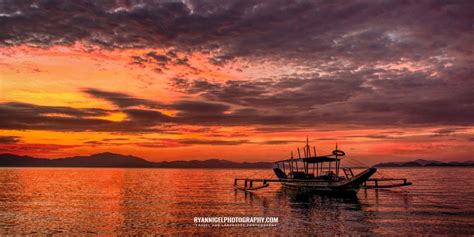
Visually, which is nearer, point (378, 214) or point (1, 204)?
point (378, 214)

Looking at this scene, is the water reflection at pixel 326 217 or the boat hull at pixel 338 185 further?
the boat hull at pixel 338 185

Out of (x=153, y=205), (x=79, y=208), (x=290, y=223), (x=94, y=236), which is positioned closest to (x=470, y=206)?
(x=290, y=223)

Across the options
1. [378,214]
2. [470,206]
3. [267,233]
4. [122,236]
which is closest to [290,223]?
[267,233]

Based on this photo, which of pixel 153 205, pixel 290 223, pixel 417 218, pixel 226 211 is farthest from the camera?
pixel 153 205

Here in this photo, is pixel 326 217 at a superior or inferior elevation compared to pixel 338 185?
inferior

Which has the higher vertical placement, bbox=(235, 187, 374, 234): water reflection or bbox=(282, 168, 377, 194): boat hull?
bbox=(282, 168, 377, 194): boat hull

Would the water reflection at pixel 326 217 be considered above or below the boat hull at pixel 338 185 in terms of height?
below

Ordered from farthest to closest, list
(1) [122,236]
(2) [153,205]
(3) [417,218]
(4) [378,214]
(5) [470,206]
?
(2) [153,205], (5) [470,206], (4) [378,214], (3) [417,218], (1) [122,236]

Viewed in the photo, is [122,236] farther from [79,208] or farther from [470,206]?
[470,206]

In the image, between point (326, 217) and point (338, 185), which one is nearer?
point (326, 217)

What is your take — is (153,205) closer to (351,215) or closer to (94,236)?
(94,236)

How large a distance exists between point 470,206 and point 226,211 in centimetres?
3523

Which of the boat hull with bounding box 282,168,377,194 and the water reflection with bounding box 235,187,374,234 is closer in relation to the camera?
the water reflection with bounding box 235,187,374,234

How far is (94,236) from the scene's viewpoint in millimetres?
34344
